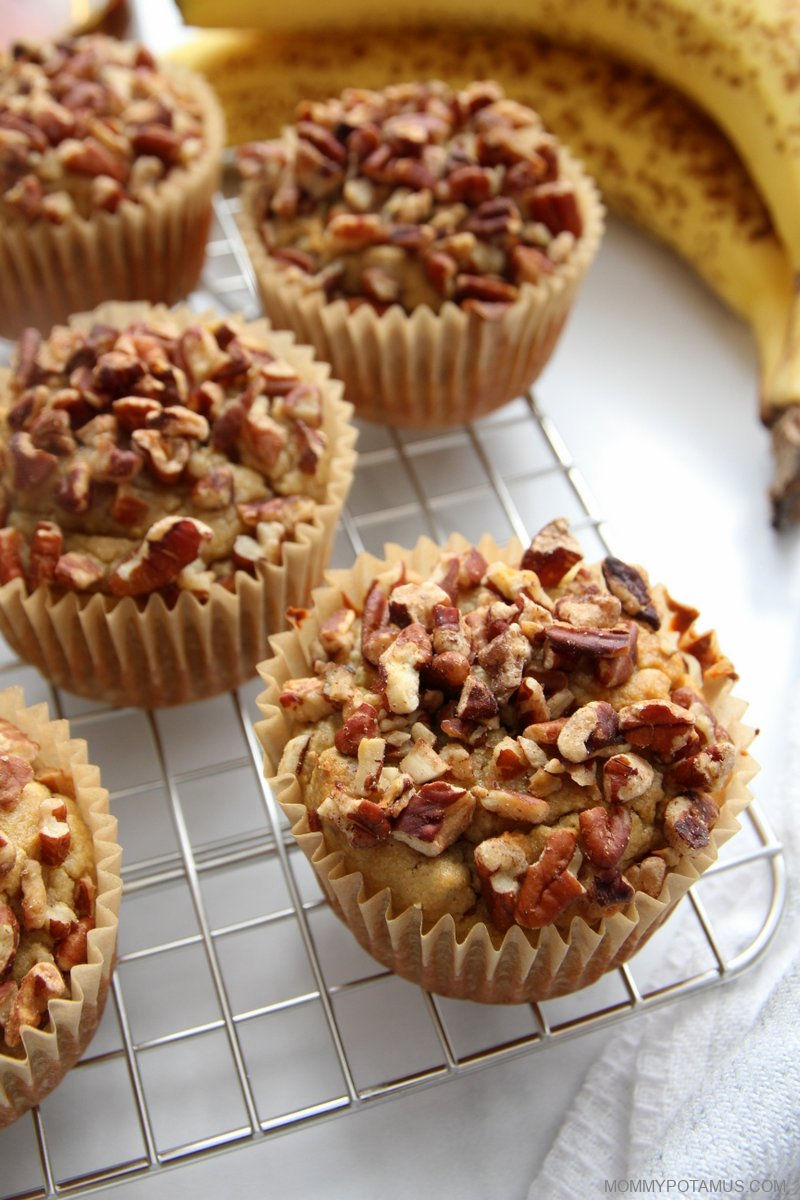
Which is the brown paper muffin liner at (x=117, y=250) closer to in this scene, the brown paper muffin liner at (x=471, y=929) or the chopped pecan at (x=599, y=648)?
the brown paper muffin liner at (x=471, y=929)

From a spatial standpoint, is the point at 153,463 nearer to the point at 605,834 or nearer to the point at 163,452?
the point at 163,452

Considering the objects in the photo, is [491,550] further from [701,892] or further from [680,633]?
[701,892]

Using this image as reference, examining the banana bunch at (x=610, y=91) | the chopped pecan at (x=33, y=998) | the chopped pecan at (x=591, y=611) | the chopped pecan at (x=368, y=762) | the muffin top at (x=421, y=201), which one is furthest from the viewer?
the banana bunch at (x=610, y=91)

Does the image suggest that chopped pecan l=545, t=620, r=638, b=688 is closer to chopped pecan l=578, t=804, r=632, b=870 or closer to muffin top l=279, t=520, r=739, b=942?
muffin top l=279, t=520, r=739, b=942

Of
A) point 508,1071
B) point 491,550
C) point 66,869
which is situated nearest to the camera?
point 66,869

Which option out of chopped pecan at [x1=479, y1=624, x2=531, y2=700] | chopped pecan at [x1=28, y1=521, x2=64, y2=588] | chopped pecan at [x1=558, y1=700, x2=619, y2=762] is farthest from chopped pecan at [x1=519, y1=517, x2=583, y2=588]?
chopped pecan at [x1=28, y1=521, x2=64, y2=588]

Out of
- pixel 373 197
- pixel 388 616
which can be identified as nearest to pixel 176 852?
pixel 388 616

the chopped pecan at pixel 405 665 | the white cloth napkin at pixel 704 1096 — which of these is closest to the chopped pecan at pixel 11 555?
the chopped pecan at pixel 405 665
